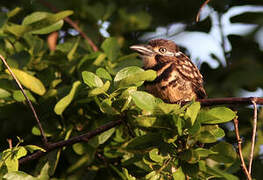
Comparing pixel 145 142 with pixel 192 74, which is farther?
pixel 192 74

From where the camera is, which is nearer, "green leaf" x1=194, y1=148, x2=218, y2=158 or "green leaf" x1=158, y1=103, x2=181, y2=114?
"green leaf" x1=158, y1=103, x2=181, y2=114

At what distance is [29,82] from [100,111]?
46 cm

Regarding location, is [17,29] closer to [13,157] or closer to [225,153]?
[13,157]

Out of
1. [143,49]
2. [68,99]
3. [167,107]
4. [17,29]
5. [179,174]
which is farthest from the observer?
[143,49]

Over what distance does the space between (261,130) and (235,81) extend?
569 millimetres

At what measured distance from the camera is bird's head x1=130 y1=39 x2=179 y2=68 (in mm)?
3543

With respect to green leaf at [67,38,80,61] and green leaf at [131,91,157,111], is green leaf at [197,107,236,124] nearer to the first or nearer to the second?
green leaf at [131,91,157,111]

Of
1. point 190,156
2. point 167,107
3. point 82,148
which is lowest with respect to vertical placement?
point 82,148

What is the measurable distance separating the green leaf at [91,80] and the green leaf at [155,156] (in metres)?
0.39

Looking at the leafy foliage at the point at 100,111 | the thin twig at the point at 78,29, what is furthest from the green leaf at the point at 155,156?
the thin twig at the point at 78,29

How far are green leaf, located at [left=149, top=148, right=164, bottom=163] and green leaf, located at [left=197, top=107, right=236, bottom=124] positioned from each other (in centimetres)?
23

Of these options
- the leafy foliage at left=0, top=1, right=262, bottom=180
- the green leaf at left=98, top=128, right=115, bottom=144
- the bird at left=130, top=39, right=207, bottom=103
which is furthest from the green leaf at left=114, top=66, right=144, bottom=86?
the bird at left=130, top=39, right=207, bottom=103

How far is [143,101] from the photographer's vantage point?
1.84m

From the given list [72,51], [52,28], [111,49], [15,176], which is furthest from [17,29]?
[15,176]
